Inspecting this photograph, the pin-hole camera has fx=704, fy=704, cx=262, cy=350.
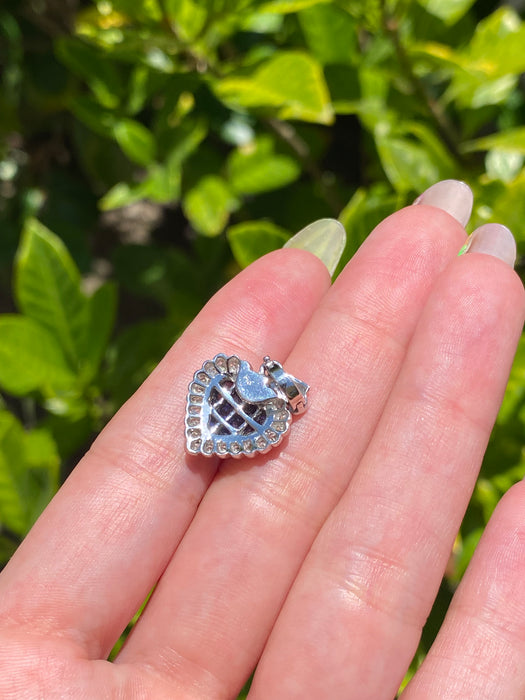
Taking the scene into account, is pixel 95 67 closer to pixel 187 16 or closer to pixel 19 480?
pixel 187 16

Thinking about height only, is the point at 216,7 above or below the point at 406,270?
above

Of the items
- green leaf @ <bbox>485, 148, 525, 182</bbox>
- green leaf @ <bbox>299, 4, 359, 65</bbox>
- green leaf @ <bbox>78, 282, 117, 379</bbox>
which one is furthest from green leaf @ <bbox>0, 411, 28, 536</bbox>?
green leaf @ <bbox>485, 148, 525, 182</bbox>

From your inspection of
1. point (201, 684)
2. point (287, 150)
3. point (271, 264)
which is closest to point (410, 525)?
point (201, 684)

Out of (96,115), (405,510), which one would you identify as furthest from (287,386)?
(96,115)

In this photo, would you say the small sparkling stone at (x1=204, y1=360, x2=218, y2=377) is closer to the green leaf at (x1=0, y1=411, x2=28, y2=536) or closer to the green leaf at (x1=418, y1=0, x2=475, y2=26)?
the green leaf at (x1=0, y1=411, x2=28, y2=536)

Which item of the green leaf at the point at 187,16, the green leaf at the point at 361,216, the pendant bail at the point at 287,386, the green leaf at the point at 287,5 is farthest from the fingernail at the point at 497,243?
the green leaf at the point at 187,16

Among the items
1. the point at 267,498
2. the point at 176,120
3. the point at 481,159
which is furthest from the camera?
the point at 481,159

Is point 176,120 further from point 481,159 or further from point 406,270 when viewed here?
point 481,159
